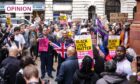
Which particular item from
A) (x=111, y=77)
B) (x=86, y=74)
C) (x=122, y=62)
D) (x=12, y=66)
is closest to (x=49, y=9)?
(x=12, y=66)

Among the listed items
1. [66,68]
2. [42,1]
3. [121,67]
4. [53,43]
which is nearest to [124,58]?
[121,67]

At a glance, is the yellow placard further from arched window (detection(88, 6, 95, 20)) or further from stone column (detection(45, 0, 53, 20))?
arched window (detection(88, 6, 95, 20))

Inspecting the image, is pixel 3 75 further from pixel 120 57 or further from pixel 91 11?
pixel 91 11

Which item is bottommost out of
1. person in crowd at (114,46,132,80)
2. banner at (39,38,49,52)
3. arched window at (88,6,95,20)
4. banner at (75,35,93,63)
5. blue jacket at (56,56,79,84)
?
arched window at (88,6,95,20)

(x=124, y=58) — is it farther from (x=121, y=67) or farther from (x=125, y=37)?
(x=125, y=37)

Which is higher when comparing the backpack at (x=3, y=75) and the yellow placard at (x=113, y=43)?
the yellow placard at (x=113, y=43)

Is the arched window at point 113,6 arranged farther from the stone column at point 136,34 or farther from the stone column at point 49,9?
the stone column at point 136,34

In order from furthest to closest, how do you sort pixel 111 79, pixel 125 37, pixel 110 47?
pixel 125 37, pixel 110 47, pixel 111 79

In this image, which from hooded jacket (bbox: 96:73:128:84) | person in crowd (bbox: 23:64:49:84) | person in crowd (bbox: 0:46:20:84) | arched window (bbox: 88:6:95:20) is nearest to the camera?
person in crowd (bbox: 23:64:49:84)

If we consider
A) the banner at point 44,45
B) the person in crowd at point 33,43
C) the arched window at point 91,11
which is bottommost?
the arched window at point 91,11

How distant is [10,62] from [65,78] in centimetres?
110

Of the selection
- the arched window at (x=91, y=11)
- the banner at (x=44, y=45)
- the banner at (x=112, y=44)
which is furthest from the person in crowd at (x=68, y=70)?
the arched window at (x=91, y=11)

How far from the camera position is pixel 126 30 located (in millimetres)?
15352

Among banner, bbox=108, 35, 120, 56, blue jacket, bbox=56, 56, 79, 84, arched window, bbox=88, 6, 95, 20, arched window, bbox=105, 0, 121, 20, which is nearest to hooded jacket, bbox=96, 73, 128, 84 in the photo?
blue jacket, bbox=56, 56, 79, 84
